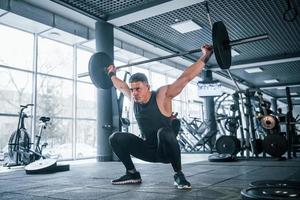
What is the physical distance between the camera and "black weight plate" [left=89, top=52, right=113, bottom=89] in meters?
3.17

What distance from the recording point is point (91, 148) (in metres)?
7.83

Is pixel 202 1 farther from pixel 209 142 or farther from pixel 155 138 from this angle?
pixel 209 142

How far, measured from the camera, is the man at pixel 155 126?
2100 mm

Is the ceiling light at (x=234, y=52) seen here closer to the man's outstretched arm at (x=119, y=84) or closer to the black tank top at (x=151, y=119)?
the man's outstretched arm at (x=119, y=84)

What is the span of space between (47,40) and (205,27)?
360cm

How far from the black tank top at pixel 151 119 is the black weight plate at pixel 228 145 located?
336 centimetres

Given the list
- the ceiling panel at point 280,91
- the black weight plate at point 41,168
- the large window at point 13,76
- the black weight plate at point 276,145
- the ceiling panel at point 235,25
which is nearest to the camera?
the black weight plate at point 41,168

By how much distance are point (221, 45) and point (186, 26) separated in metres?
3.76

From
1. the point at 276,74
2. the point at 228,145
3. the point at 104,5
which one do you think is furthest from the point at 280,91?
the point at 104,5

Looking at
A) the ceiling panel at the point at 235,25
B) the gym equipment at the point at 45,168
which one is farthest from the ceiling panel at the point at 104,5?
the gym equipment at the point at 45,168

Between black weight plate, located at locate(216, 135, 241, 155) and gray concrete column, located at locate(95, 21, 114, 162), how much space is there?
210cm

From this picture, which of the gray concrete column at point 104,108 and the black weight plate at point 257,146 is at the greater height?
the gray concrete column at point 104,108

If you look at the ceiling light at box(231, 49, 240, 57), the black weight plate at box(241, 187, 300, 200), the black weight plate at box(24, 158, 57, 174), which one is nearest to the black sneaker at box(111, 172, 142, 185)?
the black weight plate at box(241, 187, 300, 200)

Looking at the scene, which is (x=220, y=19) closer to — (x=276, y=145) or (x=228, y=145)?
(x=228, y=145)
